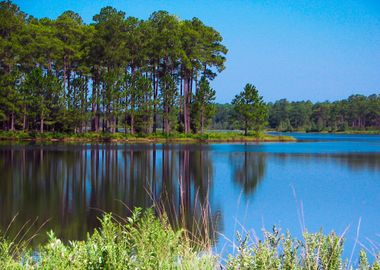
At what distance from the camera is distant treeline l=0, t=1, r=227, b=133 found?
158 ft

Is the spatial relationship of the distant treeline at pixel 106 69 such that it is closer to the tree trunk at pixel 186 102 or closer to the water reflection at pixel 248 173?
the tree trunk at pixel 186 102

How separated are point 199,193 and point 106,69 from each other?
4252 cm

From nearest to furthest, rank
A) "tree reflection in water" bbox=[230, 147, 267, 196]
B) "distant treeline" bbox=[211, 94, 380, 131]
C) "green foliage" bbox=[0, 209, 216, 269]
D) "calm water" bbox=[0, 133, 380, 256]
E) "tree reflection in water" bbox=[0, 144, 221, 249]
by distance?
"green foliage" bbox=[0, 209, 216, 269], "tree reflection in water" bbox=[0, 144, 221, 249], "calm water" bbox=[0, 133, 380, 256], "tree reflection in water" bbox=[230, 147, 267, 196], "distant treeline" bbox=[211, 94, 380, 131]

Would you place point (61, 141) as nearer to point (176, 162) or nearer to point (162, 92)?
point (162, 92)

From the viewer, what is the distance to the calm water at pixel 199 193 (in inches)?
430

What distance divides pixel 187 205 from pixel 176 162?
13249 millimetres

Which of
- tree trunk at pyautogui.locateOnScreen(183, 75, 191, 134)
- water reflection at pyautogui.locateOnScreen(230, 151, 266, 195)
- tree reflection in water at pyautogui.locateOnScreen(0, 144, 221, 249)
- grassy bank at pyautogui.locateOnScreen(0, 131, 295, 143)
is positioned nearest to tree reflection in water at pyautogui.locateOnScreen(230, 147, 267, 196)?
water reflection at pyautogui.locateOnScreen(230, 151, 266, 195)

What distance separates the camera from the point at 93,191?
51.7 feet

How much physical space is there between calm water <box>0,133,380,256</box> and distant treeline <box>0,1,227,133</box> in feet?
72.9

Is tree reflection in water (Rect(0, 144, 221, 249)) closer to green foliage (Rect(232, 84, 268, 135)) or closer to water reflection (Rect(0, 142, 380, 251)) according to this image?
water reflection (Rect(0, 142, 380, 251))

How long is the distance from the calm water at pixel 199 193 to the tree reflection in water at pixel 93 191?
26mm

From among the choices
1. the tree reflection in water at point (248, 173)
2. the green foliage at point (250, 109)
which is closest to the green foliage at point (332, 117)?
the green foliage at point (250, 109)

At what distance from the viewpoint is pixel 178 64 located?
54.7m

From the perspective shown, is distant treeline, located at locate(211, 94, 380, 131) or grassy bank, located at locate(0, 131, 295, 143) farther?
distant treeline, located at locate(211, 94, 380, 131)
